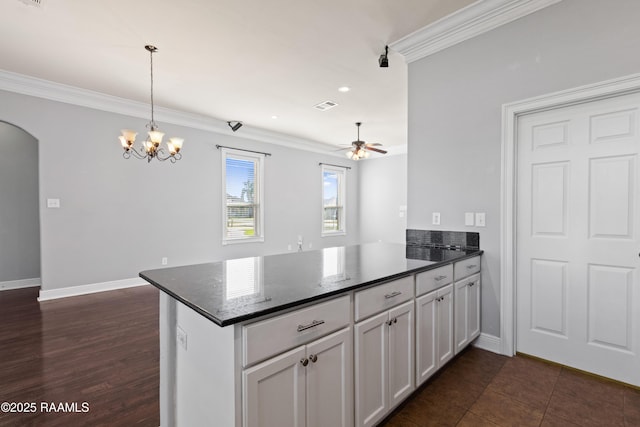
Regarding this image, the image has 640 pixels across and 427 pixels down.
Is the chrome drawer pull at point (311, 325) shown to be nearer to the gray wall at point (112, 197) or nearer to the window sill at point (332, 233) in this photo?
the gray wall at point (112, 197)

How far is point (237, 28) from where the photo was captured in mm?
2785

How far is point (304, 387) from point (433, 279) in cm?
118

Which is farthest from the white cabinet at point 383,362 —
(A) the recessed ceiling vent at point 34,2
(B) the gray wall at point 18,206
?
(B) the gray wall at point 18,206

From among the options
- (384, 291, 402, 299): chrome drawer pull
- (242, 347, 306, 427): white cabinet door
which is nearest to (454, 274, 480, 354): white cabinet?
(384, 291, 402, 299): chrome drawer pull

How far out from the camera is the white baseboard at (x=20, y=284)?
4812 millimetres

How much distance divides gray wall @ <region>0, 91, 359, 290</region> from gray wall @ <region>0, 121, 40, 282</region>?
1336 mm

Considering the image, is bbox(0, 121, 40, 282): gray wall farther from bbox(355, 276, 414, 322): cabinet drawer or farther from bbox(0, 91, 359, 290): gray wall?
bbox(355, 276, 414, 322): cabinet drawer

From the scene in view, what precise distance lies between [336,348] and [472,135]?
232cm

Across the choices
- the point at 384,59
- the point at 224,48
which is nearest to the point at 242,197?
the point at 224,48

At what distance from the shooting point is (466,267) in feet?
8.00

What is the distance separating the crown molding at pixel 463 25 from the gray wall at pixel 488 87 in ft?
0.19

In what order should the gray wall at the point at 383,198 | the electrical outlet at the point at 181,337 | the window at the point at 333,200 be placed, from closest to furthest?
the electrical outlet at the point at 181,337 < the gray wall at the point at 383,198 < the window at the point at 333,200

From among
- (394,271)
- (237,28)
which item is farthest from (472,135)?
(237,28)

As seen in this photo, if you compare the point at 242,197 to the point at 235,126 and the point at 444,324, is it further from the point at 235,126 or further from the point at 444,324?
the point at 444,324
